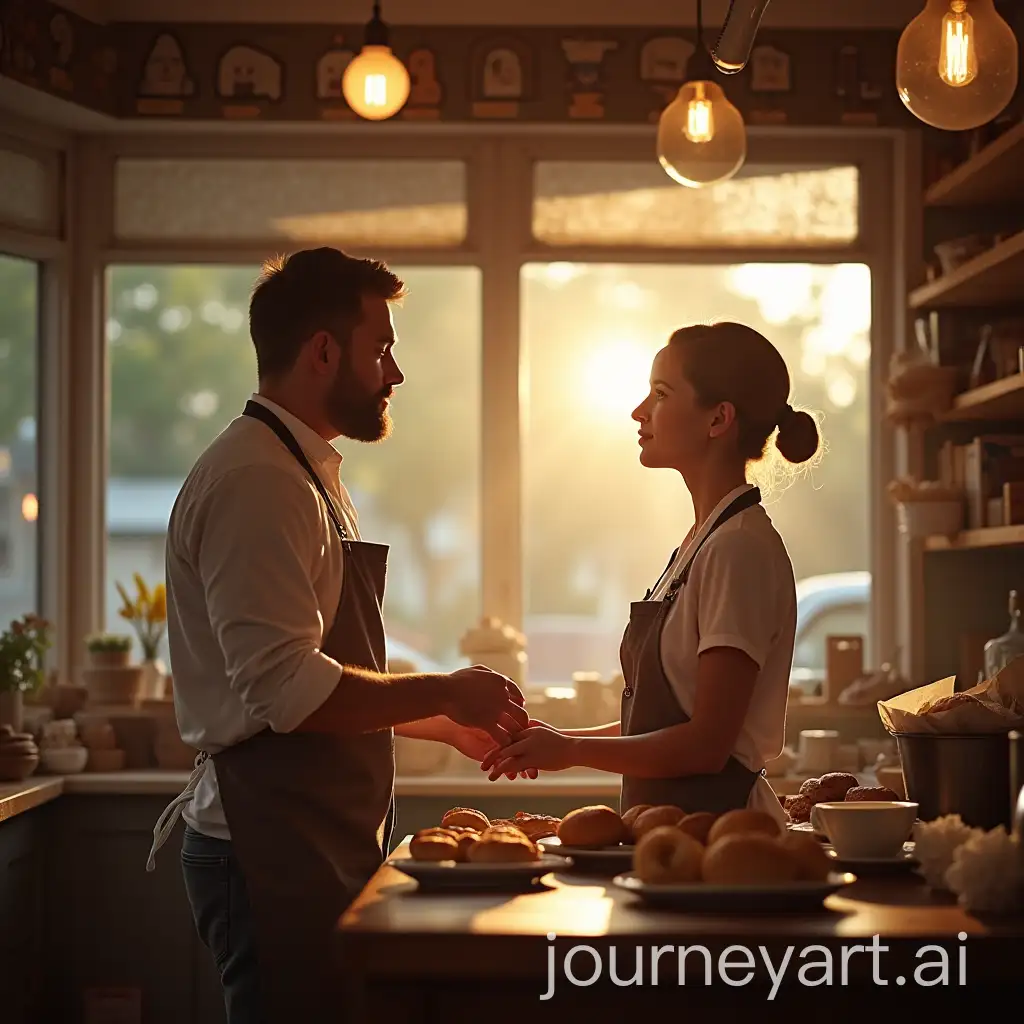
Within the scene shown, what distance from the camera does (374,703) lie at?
2096 millimetres

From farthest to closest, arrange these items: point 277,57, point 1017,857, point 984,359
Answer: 1. point 277,57
2. point 984,359
3. point 1017,857

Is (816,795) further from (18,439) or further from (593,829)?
(18,439)

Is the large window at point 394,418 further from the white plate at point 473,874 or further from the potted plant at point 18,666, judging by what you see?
the white plate at point 473,874

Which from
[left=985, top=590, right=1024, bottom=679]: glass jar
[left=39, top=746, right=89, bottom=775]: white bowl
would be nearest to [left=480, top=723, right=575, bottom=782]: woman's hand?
[left=985, top=590, right=1024, bottom=679]: glass jar

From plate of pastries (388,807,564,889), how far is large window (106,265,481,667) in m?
2.69

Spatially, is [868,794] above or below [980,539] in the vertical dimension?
below

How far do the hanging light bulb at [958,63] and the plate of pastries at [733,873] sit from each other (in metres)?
1.23

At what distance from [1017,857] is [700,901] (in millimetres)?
337

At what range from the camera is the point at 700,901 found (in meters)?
1.61

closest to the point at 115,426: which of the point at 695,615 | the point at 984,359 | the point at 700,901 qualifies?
the point at 984,359

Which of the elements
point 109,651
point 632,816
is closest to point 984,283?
point 632,816

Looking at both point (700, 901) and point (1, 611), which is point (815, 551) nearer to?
point (1, 611)

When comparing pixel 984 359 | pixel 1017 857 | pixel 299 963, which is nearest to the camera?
pixel 1017 857

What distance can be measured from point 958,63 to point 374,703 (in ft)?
4.24
